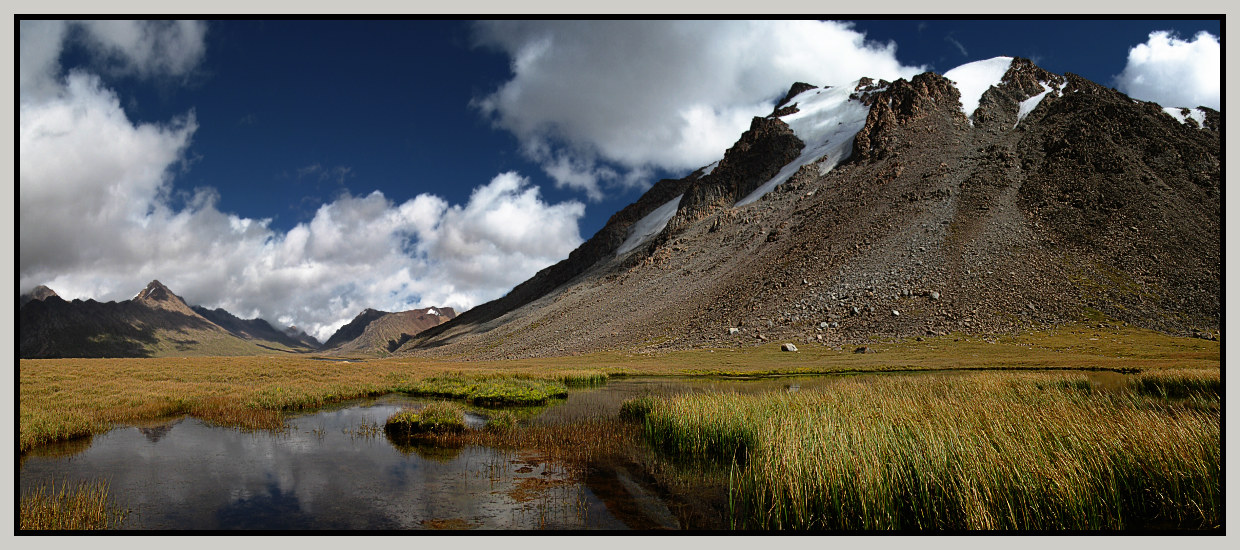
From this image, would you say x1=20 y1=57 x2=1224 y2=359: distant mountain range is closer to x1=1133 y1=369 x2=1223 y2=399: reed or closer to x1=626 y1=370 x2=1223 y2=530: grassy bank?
x1=1133 y1=369 x2=1223 y2=399: reed

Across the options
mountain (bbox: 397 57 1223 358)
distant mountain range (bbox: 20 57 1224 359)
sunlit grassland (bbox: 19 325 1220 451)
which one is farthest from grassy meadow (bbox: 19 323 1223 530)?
mountain (bbox: 397 57 1223 358)

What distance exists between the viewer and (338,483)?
14453 mm

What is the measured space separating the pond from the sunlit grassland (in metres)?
3.64

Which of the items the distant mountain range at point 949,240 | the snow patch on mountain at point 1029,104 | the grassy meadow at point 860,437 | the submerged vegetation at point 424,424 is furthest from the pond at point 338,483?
the snow patch on mountain at point 1029,104

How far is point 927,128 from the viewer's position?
462ft

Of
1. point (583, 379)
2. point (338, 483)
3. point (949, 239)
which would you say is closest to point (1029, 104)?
point (949, 239)

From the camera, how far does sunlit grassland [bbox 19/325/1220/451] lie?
24.9 m

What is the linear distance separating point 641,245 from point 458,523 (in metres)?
174

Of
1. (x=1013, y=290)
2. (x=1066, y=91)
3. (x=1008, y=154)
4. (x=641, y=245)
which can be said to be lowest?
(x=1013, y=290)

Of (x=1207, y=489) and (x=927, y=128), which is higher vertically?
(x=927, y=128)

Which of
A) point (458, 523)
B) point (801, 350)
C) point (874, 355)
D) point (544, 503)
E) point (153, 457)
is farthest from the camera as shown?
point (801, 350)

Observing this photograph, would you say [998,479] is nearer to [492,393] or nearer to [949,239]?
[492,393]

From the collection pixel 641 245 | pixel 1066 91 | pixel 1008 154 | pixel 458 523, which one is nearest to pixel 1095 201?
pixel 1008 154

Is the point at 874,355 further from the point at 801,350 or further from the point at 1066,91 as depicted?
the point at 1066,91
